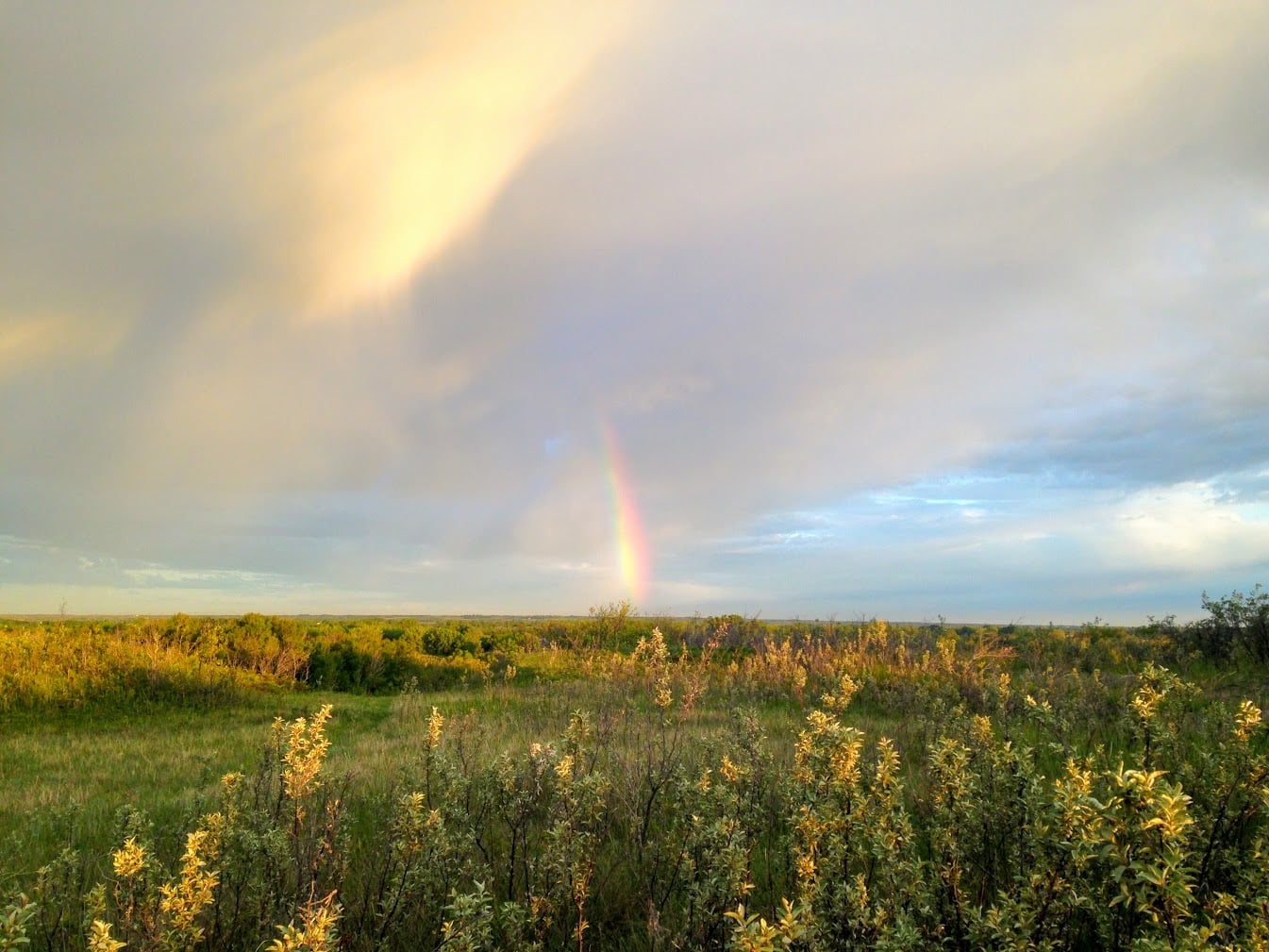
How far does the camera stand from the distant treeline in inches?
640

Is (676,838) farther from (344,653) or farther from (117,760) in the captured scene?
(344,653)

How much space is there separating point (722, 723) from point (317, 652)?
1721 centimetres

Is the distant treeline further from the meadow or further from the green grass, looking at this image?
the meadow

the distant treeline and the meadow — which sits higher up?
the meadow

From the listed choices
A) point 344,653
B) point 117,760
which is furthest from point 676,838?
point 344,653

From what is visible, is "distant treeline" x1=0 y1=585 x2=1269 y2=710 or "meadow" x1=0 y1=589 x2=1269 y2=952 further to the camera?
"distant treeline" x1=0 y1=585 x2=1269 y2=710

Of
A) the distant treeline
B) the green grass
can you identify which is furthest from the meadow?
the distant treeline

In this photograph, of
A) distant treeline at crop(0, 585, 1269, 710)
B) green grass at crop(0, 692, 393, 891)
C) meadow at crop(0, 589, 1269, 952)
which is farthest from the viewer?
distant treeline at crop(0, 585, 1269, 710)

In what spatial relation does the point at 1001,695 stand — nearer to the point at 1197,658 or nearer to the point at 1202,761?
the point at 1202,761

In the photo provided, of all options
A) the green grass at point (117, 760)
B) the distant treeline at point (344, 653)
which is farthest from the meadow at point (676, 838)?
the distant treeline at point (344, 653)

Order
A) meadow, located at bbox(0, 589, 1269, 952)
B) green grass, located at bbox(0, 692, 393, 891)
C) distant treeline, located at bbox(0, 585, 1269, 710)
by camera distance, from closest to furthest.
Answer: meadow, located at bbox(0, 589, 1269, 952) → green grass, located at bbox(0, 692, 393, 891) → distant treeline, located at bbox(0, 585, 1269, 710)

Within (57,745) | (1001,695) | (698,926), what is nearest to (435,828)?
(698,926)

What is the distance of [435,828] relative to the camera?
387 centimetres

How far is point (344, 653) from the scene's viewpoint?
2372 cm
